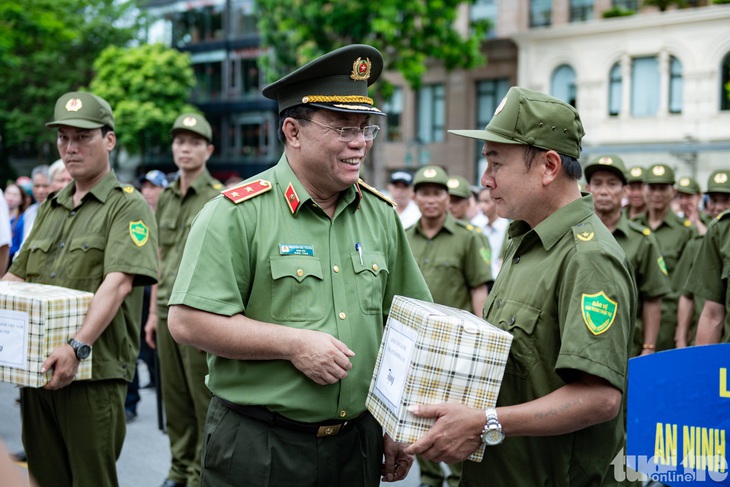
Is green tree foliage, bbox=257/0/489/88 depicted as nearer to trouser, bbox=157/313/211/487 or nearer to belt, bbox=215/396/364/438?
trouser, bbox=157/313/211/487

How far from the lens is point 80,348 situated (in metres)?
3.89

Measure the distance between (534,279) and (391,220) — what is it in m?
0.81

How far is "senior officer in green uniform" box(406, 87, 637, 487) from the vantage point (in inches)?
97.6

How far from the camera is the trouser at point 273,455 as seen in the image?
2832 mm

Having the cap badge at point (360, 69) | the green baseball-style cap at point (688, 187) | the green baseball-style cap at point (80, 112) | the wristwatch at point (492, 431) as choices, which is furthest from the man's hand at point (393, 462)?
the green baseball-style cap at point (688, 187)

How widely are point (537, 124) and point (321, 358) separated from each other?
1111mm

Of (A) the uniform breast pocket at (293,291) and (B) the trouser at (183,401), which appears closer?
(A) the uniform breast pocket at (293,291)

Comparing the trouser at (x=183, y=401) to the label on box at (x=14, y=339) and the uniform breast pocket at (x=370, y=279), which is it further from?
the uniform breast pocket at (x=370, y=279)

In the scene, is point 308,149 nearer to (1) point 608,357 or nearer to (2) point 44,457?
(1) point 608,357

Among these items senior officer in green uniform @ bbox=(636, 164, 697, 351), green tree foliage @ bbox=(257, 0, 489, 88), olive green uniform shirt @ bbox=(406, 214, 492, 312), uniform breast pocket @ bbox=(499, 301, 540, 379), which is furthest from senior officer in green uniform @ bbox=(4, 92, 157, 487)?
green tree foliage @ bbox=(257, 0, 489, 88)

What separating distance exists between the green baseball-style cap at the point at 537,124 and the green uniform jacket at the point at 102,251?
2267mm

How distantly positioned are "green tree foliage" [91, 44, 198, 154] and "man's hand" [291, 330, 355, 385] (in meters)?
33.9

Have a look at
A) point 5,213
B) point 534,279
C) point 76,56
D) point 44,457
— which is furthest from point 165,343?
point 76,56

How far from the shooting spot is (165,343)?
595 centimetres
